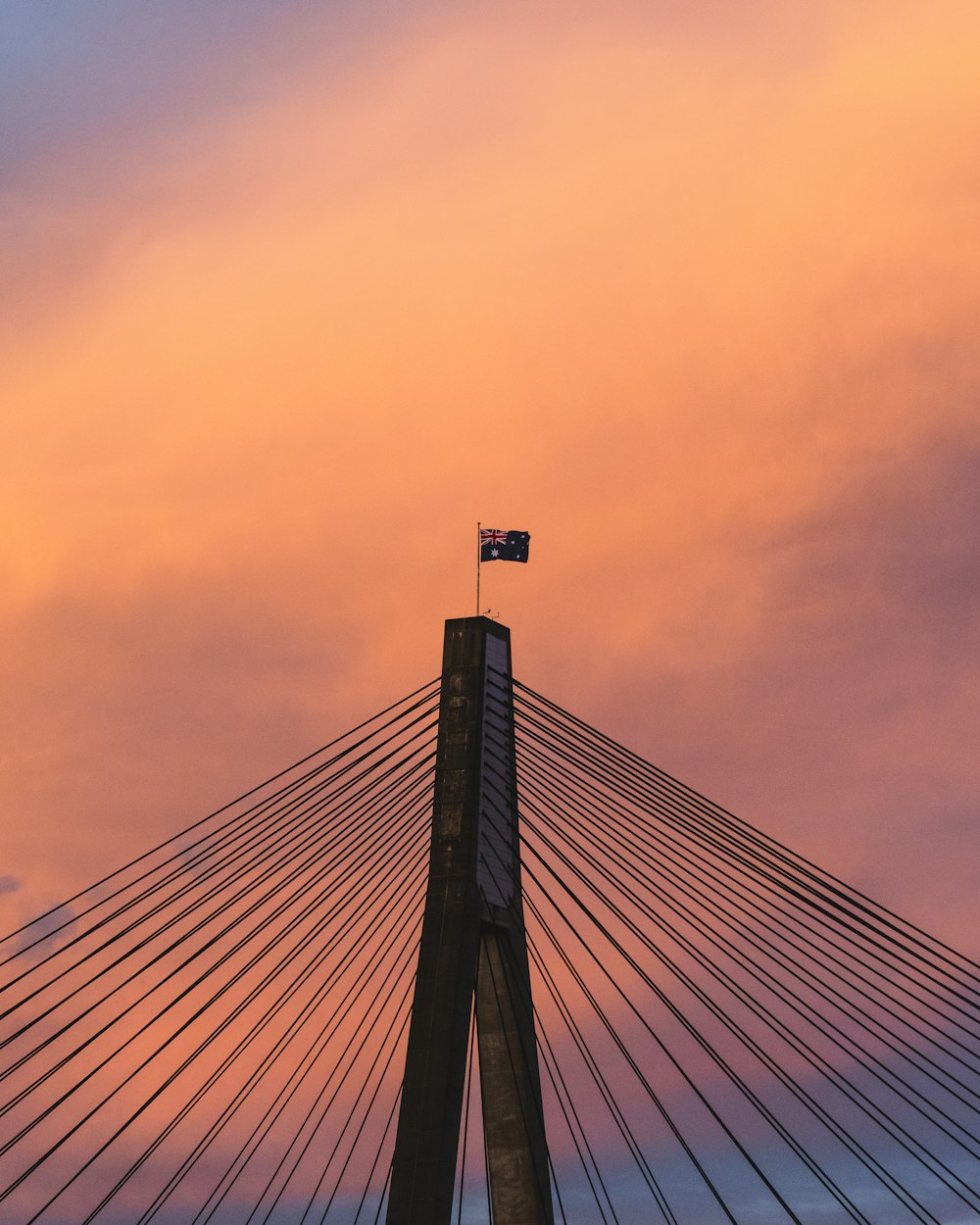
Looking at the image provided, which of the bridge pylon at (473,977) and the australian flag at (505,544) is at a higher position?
the australian flag at (505,544)

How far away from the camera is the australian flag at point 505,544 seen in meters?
51.9

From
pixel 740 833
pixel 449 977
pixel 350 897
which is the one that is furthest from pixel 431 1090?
pixel 740 833

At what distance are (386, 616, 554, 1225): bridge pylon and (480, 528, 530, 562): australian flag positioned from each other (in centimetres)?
469

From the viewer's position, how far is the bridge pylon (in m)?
41.7

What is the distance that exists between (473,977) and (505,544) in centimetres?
1294

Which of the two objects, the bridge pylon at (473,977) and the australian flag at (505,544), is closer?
the bridge pylon at (473,977)

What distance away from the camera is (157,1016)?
Answer: 4200cm

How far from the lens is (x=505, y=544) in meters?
52.1

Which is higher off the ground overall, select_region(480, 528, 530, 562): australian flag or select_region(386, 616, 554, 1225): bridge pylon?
select_region(480, 528, 530, 562): australian flag

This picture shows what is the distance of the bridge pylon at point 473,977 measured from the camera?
41.7 meters

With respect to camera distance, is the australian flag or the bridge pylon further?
the australian flag

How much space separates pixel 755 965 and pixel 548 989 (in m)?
4.46

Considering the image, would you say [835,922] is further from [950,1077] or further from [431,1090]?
[431,1090]

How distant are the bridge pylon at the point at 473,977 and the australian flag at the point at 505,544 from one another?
185 inches
